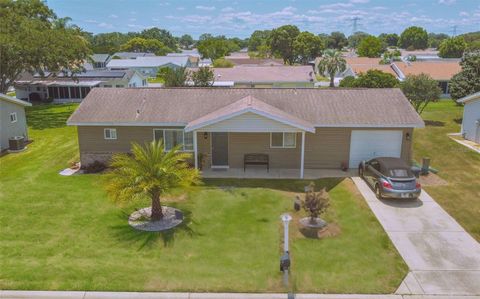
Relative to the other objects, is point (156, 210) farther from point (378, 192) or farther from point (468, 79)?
point (468, 79)

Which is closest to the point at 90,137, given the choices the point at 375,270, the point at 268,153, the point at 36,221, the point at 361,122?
the point at 36,221

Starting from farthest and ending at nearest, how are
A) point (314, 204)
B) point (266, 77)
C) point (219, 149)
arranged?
point (266, 77), point (219, 149), point (314, 204)

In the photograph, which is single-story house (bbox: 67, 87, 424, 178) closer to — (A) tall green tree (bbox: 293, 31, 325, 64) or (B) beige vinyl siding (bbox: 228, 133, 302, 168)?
(B) beige vinyl siding (bbox: 228, 133, 302, 168)

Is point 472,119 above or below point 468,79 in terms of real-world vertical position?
below

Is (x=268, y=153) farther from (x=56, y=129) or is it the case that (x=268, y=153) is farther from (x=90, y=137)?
(x=56, y=129)

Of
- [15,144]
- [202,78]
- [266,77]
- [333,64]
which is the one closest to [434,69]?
[333,64]

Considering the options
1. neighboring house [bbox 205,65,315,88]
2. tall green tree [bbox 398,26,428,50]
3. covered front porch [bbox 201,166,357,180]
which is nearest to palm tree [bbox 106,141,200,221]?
covered front porch [bbox 201,166,357,180]
